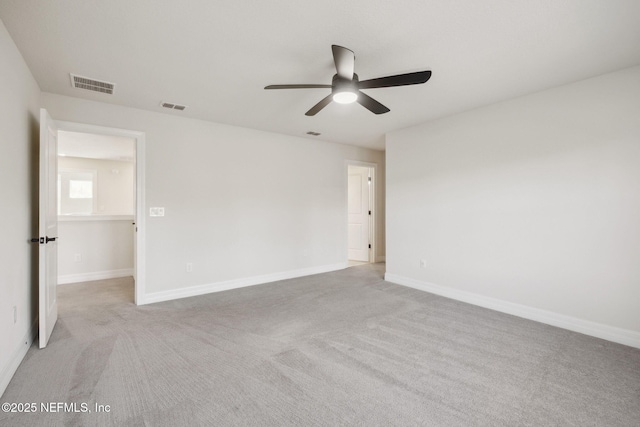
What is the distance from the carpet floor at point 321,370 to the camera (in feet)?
5.69

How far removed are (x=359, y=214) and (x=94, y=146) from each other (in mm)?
5444

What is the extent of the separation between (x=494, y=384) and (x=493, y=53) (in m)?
2.53

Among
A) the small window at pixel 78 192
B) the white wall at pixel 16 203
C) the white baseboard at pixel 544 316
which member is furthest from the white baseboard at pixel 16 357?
the small window at pixel 78 192

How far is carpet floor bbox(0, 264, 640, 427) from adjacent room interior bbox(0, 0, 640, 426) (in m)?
0.02

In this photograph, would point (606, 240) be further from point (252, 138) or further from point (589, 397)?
point (252, 138)

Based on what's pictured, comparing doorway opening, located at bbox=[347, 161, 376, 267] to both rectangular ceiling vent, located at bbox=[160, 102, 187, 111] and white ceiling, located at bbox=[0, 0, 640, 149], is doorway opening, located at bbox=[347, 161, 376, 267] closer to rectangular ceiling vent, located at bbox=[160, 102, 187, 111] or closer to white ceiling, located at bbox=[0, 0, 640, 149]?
white ceiling, located at bbox=[0, 0, 640, 149]

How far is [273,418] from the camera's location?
A: 1.70 metres

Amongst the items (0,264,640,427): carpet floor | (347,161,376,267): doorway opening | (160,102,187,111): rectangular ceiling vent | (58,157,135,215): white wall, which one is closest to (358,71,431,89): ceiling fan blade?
(0,264,640,427): carpet floor

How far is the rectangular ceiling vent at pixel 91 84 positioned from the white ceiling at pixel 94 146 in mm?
1482

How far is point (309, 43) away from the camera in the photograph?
87.8 inches

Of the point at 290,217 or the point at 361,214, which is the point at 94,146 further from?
the point at 361,214

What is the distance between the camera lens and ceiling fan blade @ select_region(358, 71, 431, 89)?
2084 mm

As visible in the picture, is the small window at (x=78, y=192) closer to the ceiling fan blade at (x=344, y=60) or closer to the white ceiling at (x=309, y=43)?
the white ceiling at (x=309, y=43)

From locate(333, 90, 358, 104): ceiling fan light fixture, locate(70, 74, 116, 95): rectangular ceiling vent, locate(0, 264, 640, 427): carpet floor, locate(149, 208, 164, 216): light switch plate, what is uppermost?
locate(70, 74, 116, 95): rectangular ceiling vent
